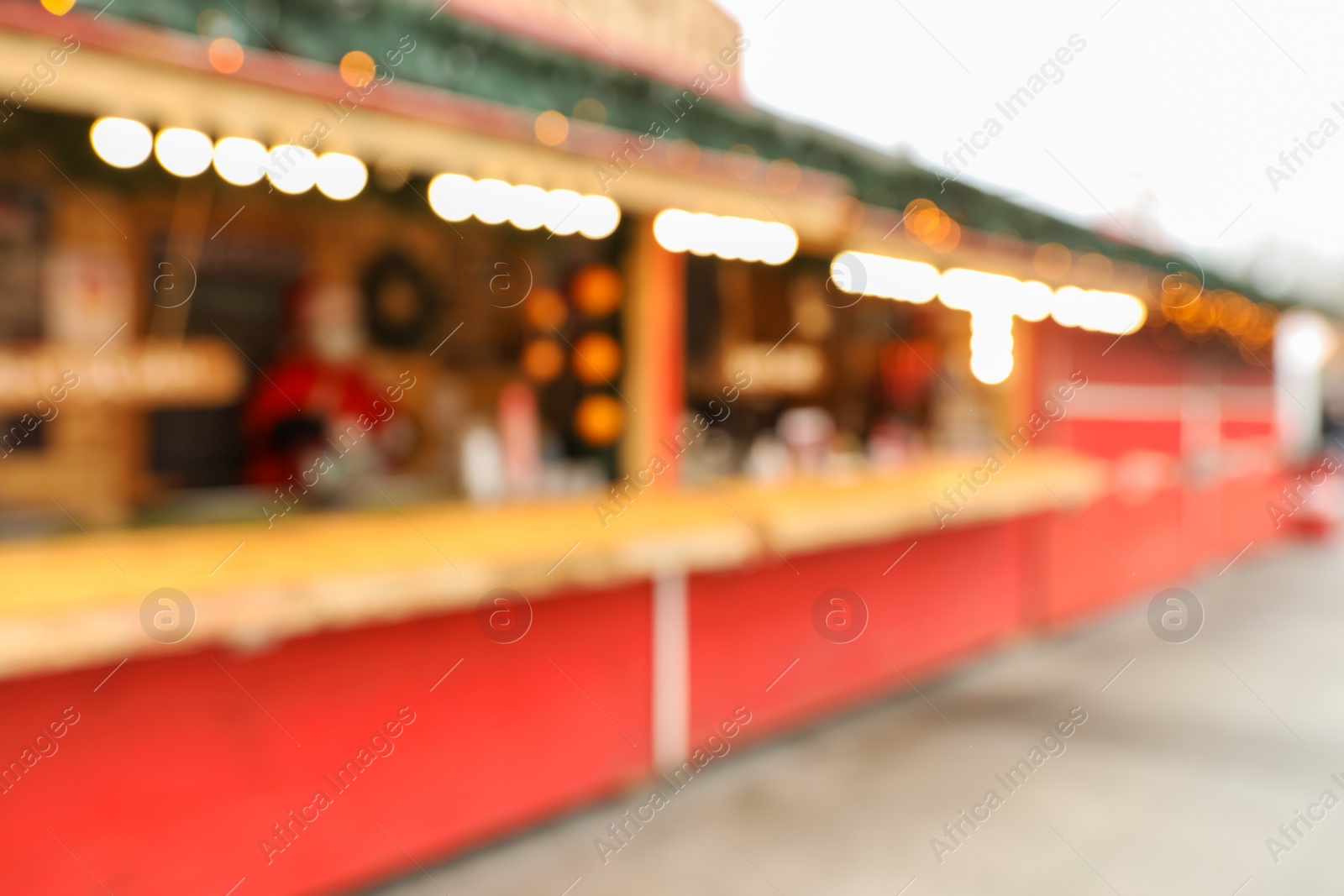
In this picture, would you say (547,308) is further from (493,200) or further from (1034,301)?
(1034,301)

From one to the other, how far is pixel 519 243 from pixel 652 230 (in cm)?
75

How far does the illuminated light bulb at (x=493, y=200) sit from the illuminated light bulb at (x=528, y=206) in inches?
0.6

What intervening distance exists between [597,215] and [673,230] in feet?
1.53

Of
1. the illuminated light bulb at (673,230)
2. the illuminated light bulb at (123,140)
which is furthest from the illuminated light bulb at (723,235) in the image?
the illuminated light bulb at (123,140)

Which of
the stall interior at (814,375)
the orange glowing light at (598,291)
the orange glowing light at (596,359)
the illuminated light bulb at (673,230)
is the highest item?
the illuminated light bulb at (673,230)

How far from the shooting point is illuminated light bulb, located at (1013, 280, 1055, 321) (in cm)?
559

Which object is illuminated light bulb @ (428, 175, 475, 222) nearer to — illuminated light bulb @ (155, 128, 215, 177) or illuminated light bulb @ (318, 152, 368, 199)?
illuminated light bulb @ (318, 152, 368, 199)

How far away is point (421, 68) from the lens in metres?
2.69

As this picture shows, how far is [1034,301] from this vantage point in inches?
225

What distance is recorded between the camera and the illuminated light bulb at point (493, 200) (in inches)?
116

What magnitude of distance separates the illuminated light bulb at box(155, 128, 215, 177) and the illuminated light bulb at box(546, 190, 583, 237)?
0.96m

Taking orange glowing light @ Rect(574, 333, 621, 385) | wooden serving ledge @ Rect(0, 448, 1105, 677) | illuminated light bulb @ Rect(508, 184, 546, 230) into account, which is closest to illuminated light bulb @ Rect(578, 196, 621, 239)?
illuminated light bulb @ Rect(508, 184, 546, 230)

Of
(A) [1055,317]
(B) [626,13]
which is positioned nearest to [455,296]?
(B) [626,13]

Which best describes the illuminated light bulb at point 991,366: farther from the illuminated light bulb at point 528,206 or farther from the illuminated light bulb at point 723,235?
the illuminated light bulb at point 528,206
